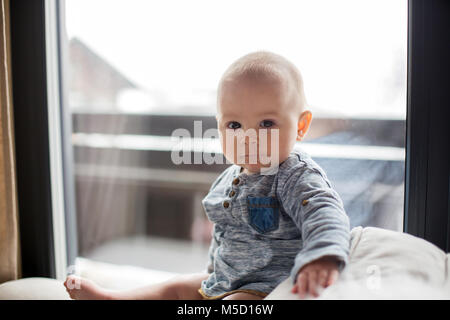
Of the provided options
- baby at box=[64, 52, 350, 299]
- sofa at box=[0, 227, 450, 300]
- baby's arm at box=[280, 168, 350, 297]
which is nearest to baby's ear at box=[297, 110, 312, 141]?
baby at box=[64, 52, 350, 299]

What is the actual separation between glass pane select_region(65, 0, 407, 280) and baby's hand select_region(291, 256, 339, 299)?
413mm

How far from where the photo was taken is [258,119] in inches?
35.2

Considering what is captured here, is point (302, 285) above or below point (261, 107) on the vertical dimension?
below

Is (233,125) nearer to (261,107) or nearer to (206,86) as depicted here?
(261,107)

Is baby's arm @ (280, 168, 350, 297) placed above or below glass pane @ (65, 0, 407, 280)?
below

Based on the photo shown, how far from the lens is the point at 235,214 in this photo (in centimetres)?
94

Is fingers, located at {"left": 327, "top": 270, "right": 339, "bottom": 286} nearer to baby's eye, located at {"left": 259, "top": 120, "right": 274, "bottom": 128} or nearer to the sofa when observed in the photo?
the sofa

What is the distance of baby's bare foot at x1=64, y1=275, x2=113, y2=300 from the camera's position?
1.03m

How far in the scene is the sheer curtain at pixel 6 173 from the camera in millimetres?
1184

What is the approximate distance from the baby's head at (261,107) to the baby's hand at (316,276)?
→ 280 millimetres

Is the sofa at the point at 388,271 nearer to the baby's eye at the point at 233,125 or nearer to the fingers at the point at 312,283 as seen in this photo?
the fingers at the point at 312,283

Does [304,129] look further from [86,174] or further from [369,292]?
[86,174]

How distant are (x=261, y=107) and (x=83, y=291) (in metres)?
0.69

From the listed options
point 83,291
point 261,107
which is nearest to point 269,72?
point 261,107
